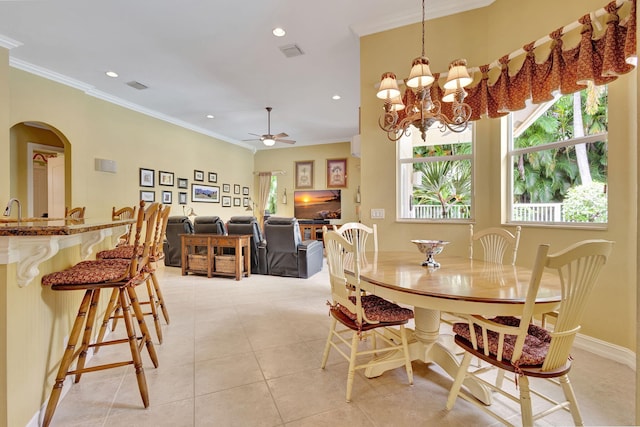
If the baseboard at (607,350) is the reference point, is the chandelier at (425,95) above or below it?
above

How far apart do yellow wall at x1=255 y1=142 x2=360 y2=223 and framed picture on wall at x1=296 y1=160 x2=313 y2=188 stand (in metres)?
0.11

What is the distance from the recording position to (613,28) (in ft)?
6.65

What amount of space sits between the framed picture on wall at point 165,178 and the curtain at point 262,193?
10.4 feet

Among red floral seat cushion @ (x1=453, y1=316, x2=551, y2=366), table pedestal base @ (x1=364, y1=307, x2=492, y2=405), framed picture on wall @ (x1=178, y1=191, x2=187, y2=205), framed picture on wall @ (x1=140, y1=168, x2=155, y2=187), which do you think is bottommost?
table pedestal base @ (x1=364, y1=307, x2=492, y2=405)

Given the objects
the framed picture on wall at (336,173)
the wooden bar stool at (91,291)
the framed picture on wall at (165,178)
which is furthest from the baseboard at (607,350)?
the framed picture on wall at (165,178)

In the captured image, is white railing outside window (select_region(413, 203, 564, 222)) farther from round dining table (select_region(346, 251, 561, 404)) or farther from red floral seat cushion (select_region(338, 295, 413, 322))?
red floral seat cushion (select_region(338, 295, 413, 322))

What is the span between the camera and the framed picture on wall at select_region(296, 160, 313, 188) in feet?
29.7

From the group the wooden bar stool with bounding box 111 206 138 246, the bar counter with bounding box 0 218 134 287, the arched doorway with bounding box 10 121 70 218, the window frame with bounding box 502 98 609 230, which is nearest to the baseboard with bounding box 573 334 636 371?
the window frame with bounding box 502 98 609 230

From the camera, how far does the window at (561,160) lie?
2.45 metres

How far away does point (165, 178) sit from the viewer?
6.54 metres

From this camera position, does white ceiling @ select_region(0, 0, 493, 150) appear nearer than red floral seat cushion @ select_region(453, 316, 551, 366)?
No

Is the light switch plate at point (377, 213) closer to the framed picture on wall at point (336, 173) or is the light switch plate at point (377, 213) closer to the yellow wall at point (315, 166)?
the yellow wall at point (315, 166)

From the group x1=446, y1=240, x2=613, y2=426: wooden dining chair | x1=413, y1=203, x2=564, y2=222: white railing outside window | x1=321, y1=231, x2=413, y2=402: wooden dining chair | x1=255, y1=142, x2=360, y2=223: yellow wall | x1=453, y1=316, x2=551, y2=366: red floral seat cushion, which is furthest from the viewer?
x1=255, y1=142, x2=360, y2=223: yellow wall

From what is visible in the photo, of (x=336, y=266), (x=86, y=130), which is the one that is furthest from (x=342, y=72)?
(x=86, y=130)
